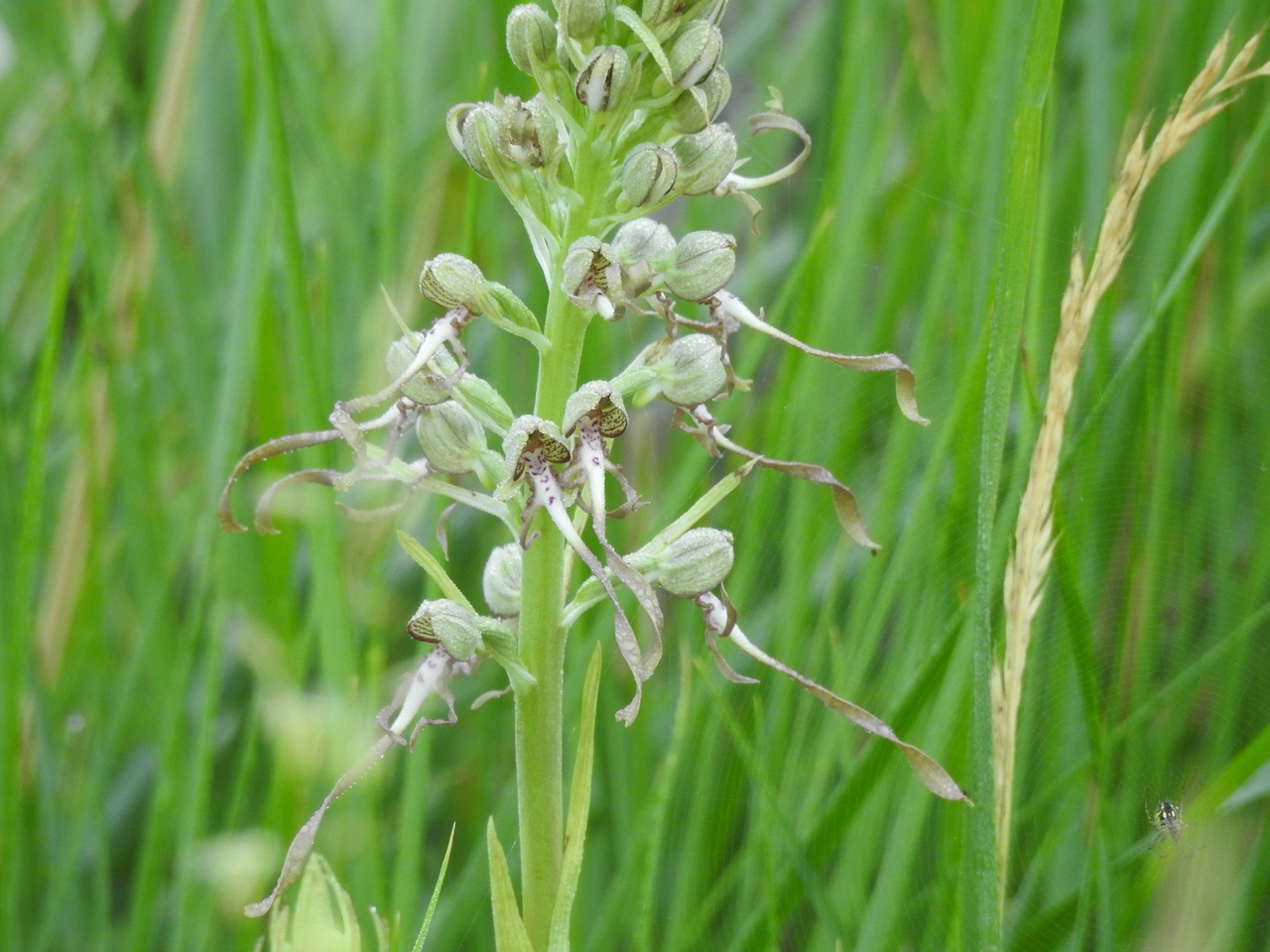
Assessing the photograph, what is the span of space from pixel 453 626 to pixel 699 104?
517 millimetres

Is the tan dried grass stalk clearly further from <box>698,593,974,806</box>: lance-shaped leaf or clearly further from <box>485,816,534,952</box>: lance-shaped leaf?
<box>485,816,534,952</box>: lance-shaped leaf

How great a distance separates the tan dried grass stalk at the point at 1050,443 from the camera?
3.53 ft

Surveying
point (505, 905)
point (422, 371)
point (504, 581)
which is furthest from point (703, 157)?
point (505, 905)

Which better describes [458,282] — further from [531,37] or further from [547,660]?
[547,660]

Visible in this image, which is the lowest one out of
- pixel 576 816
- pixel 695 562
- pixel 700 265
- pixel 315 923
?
pixel 315 923

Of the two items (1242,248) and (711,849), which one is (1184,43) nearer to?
(1242,248)

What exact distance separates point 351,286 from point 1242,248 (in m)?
1.59

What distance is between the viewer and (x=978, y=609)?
1.01 meters

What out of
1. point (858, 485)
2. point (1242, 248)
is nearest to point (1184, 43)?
point (1242, 248)

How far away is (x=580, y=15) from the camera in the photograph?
1.05 m

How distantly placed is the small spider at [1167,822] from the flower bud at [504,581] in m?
0.72

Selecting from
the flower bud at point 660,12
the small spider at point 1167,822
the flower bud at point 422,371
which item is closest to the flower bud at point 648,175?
the flower bud at point 660,12

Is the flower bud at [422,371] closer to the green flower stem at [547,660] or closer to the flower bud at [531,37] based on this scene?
the green flower stem at [547,660]

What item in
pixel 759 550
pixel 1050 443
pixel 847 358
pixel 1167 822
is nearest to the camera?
pixel 1050 443
